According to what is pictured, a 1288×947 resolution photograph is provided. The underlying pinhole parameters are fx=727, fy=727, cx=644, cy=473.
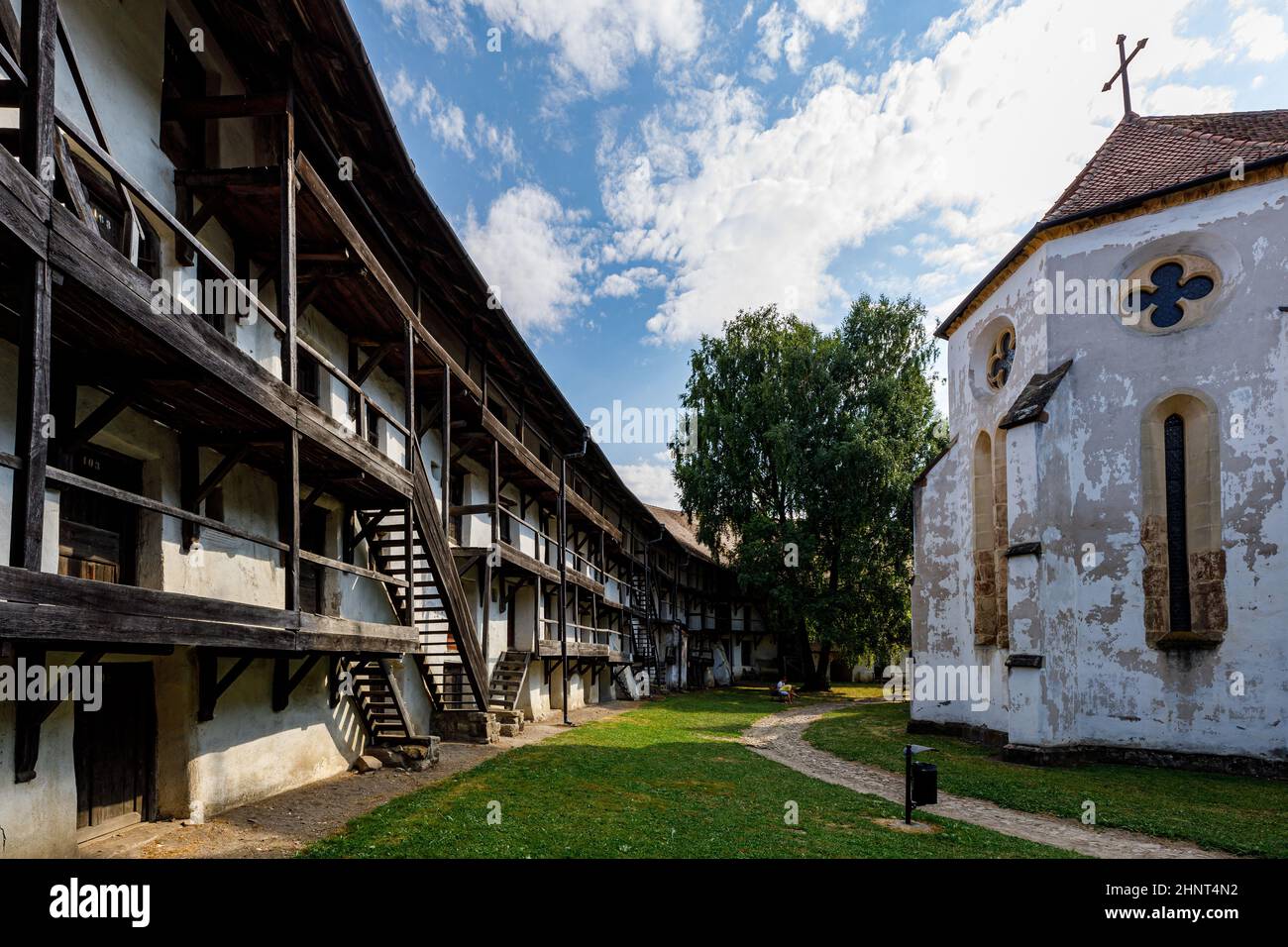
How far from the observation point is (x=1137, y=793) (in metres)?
9.91

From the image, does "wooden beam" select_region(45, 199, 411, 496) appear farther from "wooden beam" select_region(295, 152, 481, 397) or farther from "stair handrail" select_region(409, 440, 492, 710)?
"stair handrail" select_region(409, 440, 492, 710)

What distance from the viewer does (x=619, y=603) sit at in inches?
1061

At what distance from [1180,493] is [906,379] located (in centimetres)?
1639

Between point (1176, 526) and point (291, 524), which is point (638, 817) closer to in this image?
point (291, 524)

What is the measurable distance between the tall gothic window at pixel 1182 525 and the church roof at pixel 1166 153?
408cm

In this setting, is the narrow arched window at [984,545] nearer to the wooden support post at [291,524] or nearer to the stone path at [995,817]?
the stone path at [995,817]

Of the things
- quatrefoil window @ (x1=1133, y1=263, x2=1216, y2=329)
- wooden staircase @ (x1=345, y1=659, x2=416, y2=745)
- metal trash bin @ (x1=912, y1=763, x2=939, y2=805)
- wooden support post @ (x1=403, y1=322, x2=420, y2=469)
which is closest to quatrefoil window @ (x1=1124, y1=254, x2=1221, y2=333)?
quatrefoil window @ (x1=1133, y1=263, x2=1216, y2=329)

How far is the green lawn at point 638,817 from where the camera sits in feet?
21.6

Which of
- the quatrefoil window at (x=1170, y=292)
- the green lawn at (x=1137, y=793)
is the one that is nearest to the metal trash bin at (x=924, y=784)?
the green lawn at (x=1137, y=793)

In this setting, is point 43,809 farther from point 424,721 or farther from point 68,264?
point 424,721

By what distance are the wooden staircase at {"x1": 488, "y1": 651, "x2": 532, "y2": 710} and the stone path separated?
16.9ft

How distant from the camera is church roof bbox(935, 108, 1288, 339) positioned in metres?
12.8

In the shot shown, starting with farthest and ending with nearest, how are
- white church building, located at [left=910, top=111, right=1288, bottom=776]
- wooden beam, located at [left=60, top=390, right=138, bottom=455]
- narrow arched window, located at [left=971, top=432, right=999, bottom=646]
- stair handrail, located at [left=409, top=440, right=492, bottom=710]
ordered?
narrow arched window, located at [left=971, top=432, right=999, bottom=646] → white church building, located at [left=910, top=111, right=1288, bottom=776] → stair handrail, located at [left=409, top=440, right=492, bottom=710] → wooden beam, located at [left=60, top=390, right=138, bottom=455]
